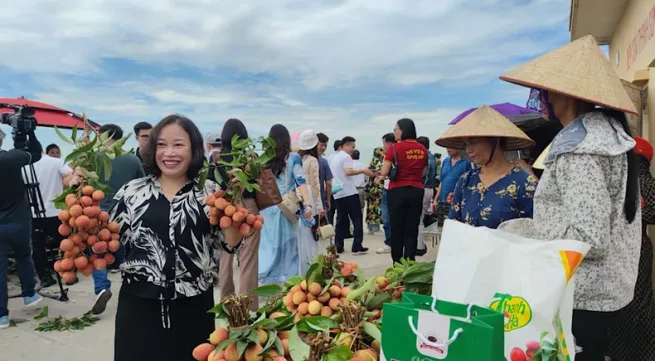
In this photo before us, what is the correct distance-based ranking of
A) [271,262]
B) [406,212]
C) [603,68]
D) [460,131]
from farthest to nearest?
[406,212] → [271,262] → [460,131] → [603,68]

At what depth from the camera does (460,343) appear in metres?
1.14

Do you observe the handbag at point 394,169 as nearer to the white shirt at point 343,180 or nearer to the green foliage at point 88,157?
the white shirt at point 343,180

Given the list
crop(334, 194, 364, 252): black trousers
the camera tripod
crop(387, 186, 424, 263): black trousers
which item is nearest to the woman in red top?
crop(387, 186, 424, 263): black trousers

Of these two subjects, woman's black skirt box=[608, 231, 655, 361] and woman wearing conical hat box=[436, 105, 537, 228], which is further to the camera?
woman's black skirt box=[608, 231, 655, 361]

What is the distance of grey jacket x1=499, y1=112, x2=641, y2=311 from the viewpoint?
172 centimetres

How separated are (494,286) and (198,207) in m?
1.41

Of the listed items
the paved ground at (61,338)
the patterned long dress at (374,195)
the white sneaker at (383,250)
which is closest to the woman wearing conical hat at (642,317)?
the paved ground at (61,338)

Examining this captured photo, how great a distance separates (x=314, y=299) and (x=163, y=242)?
0.80 metres

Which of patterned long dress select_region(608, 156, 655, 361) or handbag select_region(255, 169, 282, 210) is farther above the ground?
handbag select_region(255, 169, 282, 210)

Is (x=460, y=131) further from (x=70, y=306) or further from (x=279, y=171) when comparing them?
(x=70, y=306)

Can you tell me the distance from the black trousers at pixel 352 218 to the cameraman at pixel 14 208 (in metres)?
4.46

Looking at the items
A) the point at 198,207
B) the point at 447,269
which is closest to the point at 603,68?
the point at 447,269

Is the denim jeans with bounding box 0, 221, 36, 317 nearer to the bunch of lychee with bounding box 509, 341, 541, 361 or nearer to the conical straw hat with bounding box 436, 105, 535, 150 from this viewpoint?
the conical straw hat with bounding box 436, 105, 535, 150

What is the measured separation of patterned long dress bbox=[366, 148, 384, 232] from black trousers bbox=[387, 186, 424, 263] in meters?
2.82
